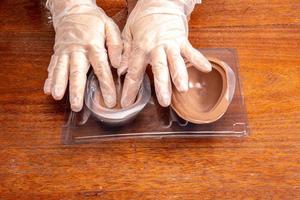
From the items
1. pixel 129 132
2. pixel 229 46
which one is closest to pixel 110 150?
pixel 129 132

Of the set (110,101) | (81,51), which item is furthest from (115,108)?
(81,51)

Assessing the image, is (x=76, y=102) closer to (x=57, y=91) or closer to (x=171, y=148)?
(x=57, y=91)

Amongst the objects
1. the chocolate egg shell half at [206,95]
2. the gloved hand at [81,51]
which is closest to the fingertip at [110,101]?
the gloved hand at [81,51]

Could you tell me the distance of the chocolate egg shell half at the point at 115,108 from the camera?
2.11 feet

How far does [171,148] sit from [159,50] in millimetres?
174

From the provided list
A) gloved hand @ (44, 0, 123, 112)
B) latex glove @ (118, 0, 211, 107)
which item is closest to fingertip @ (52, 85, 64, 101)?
gloved hand @ (44, 0, 123, 112)

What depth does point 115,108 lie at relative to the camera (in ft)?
2.17

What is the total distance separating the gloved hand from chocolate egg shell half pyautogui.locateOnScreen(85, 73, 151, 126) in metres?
0.02

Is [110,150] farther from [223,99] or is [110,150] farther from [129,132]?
[223,99]

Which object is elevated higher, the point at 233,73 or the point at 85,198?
the point at 233,73

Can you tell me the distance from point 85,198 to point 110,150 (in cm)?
9

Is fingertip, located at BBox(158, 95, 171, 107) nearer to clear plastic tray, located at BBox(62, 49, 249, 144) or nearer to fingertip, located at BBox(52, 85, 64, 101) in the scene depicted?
clear plastic tray, located at BBox(62, 49, 249, 144)

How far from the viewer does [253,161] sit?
629mm

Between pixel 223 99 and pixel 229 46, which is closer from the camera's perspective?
pixel 223 99
